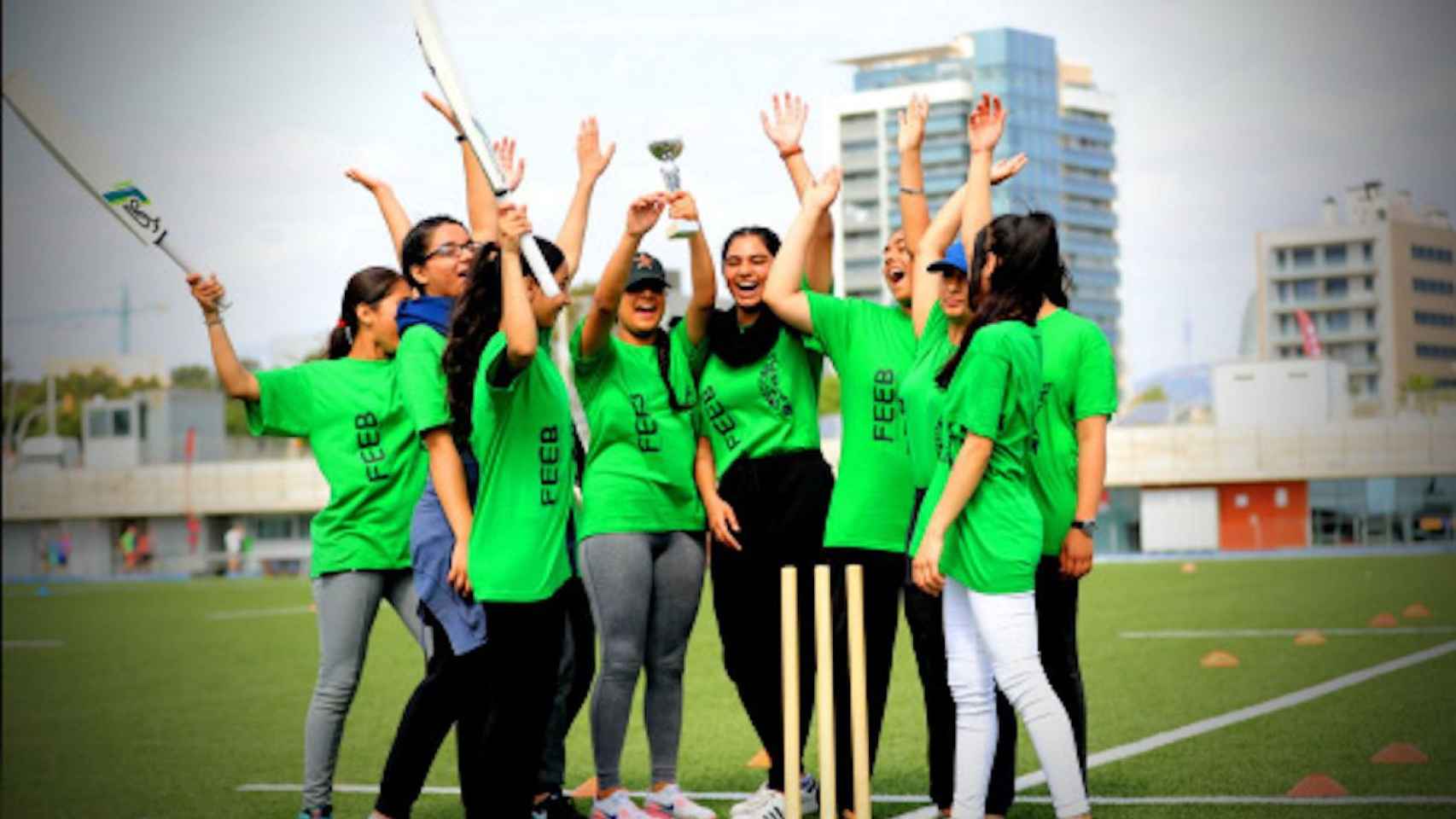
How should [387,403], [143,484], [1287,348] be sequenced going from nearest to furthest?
1. [387,403]
2. [143,484]
3. [1287,348]

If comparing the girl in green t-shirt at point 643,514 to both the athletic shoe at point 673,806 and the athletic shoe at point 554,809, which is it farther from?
the athletic shoe at point 554,809

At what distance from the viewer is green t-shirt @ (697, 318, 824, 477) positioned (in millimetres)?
6562

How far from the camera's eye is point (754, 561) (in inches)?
259

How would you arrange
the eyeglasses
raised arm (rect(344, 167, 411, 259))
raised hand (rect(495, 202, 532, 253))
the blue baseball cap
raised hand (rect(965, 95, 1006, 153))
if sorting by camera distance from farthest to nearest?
1. raised arm (rect(344, 167, 411, 259))
2. raised hand (rect(965, 95, 1006, 153))
3. the eyeglasses
4. the blue baseball cap
5. raised hand (rect(495, 202, 532, 253))

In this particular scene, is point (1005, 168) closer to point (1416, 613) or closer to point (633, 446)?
point (633, 446)

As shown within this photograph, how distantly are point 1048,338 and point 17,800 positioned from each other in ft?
16.5

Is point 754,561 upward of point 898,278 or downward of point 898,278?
downward

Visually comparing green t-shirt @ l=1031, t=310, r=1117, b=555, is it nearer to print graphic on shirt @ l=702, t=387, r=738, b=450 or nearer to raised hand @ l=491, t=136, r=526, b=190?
print graphic on shirt @ l=702, t=387, r=738, b=450

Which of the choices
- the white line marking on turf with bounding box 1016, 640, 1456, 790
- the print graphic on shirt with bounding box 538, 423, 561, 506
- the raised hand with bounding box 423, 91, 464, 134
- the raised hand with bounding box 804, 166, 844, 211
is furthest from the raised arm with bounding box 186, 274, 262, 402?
the white line marking on turf with bounding box 1016, 640, 1456, 790

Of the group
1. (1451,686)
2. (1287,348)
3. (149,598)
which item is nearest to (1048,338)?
(1451,686)

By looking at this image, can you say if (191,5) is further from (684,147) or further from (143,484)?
(143,484)

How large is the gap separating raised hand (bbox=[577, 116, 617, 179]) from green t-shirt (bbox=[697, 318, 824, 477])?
34.1 inches

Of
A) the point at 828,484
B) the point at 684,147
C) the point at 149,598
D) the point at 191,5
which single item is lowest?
the point at 149,598

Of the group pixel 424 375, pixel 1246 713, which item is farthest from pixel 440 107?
pixel 1246 713
